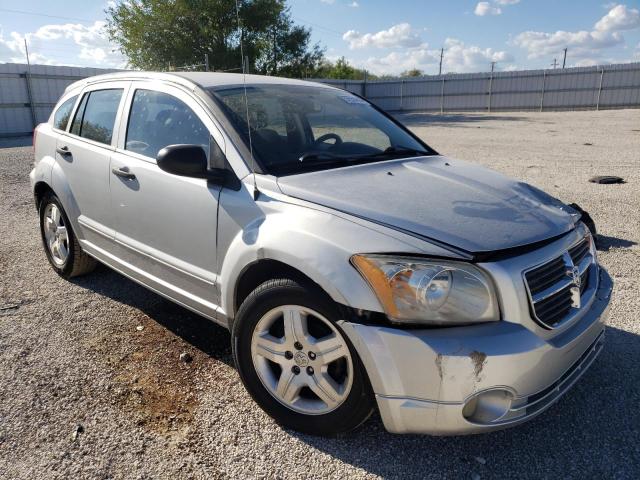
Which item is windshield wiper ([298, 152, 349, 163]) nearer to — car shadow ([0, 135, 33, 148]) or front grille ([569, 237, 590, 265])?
front grille ([569, 237, 590, 265])

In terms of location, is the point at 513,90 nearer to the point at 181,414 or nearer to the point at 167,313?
the point at 167,313

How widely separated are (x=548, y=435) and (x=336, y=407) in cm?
104

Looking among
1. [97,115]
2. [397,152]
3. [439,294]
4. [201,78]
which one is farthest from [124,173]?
[439,294]

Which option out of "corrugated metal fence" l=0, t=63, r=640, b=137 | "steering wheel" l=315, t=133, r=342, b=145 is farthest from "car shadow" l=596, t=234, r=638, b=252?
"corrugated metal fence" l=0, t=63, r=640, b=137

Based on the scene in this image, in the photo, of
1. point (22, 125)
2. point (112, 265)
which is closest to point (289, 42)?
point (22, 125)

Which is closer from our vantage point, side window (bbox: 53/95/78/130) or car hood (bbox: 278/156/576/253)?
car hood (bbox: 278/156/576/253)

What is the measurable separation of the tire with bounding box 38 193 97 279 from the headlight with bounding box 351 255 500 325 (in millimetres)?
3186

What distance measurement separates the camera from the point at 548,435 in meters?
2.44

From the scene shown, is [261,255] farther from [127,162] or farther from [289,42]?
[289,42]

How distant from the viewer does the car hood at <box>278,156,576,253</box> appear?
221 cm

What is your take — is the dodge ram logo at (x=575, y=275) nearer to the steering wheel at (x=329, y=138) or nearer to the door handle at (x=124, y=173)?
the steering wheel at (x=329, y=138)

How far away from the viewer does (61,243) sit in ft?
14.8

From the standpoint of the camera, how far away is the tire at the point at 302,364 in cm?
221

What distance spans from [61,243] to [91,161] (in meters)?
1.14
